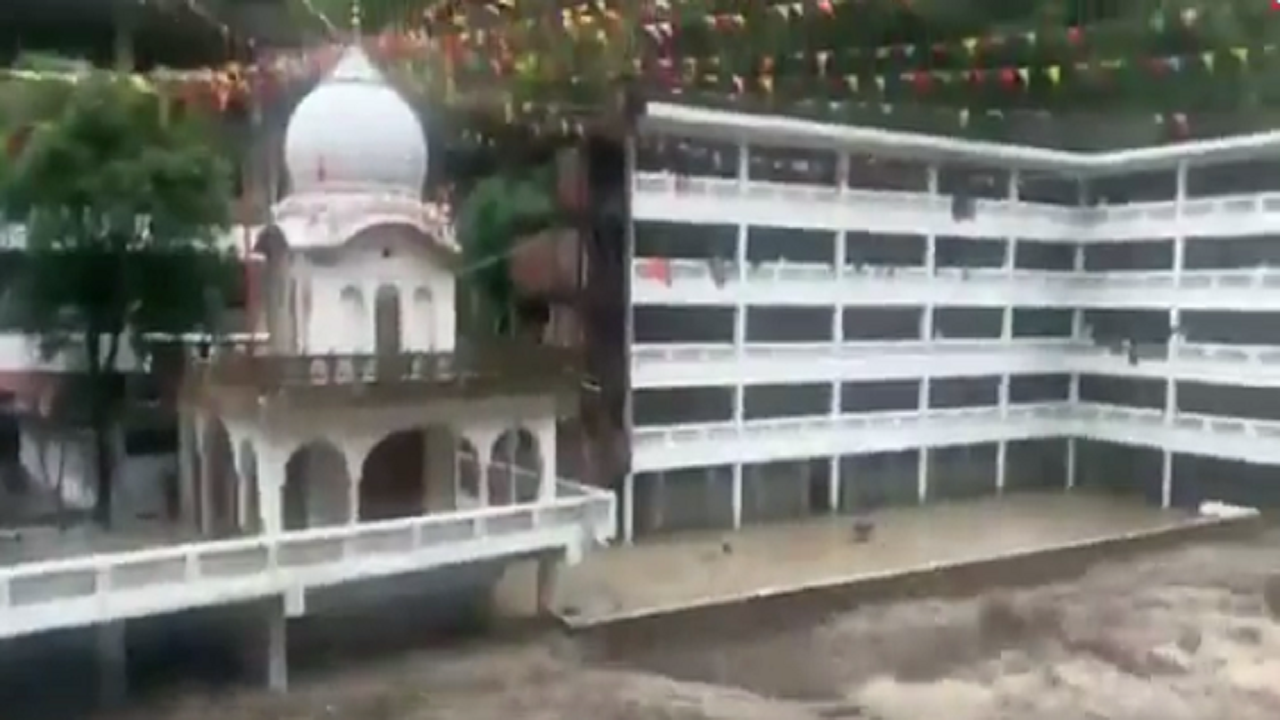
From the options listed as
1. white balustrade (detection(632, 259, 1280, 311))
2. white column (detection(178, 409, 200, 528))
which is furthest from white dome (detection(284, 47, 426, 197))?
white balustrade (detection(632, 259, 1280, 311))

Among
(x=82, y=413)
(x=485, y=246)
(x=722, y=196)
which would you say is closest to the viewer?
(x=82, y=413)

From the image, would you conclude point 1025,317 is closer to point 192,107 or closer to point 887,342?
point 887,342

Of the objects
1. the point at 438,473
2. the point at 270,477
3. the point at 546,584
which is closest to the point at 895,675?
the point at 546,584

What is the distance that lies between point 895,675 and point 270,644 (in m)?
5.96

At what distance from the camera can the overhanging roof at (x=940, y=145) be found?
18391 mm

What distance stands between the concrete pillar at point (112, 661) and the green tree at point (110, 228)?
237 centimetres

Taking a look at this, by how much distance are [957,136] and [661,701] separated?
41.7 feet

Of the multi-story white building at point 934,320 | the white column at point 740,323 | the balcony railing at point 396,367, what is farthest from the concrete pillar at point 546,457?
the white column at point 740,323

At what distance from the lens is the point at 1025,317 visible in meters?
23.6

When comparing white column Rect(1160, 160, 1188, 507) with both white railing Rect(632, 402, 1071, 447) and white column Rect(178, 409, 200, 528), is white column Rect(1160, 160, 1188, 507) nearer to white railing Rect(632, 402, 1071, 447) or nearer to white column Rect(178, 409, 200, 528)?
white railing Rect(632, 402, 1071, 447)

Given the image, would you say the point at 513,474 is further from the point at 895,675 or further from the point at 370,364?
the point at 895,675

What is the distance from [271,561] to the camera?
38.0 feet

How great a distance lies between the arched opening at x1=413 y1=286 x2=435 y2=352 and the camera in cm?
1420

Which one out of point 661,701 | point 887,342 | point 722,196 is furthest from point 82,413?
point 887,342
